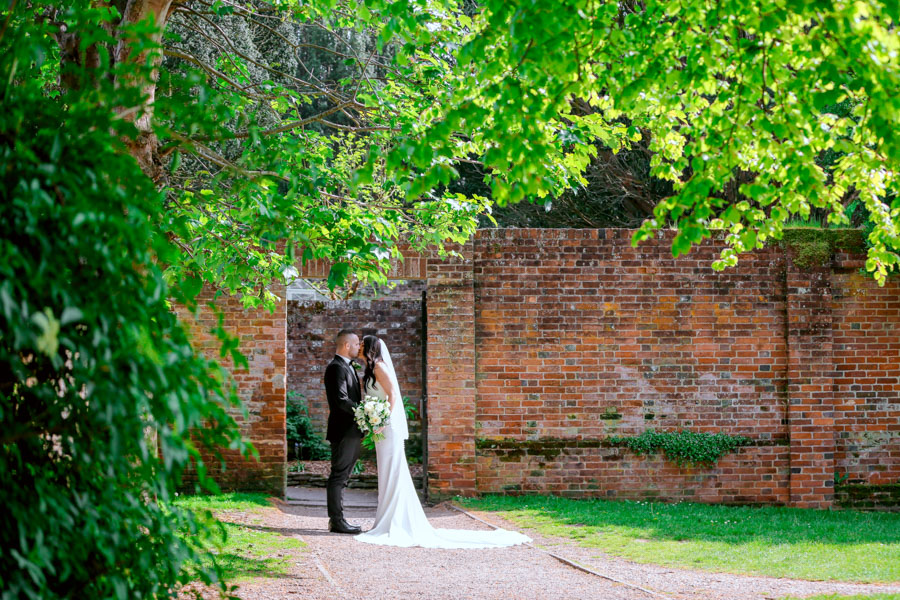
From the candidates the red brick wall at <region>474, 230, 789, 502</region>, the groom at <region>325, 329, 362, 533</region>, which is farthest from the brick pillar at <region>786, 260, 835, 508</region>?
the groom at <region>325, 329, 362, 533</region>

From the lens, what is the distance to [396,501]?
8.71 meters

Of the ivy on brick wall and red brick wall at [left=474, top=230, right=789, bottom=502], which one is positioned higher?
red brick wall at [left=474, top=230, right=789, bottom=502]

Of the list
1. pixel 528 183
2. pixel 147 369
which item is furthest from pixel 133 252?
pixel 528 183

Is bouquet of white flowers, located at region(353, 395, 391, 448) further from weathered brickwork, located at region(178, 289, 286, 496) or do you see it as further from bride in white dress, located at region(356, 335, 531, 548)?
weathered brickwork, located at region(178, 289, 286, 496)

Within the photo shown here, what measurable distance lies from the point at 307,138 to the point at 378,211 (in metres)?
0.86

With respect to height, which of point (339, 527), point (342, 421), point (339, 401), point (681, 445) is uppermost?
point (339, 401)

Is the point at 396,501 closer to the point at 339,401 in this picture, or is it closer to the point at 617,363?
the point at 339,401

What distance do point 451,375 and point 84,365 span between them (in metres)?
7.97

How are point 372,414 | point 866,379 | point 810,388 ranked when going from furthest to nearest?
1. point 866,379
2. point 810,388
3. point 372,414

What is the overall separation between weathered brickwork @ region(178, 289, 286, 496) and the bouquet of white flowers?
1704 millimetres

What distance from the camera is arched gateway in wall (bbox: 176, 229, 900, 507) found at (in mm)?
10305

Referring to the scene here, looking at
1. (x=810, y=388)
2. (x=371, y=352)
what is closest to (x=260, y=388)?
(x=371, y=352)

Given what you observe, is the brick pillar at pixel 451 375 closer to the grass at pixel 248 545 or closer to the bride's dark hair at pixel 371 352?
the bride's dark hair at pixel 371 352

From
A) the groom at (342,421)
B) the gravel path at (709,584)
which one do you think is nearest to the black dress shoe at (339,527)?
the groom at (342,421)
